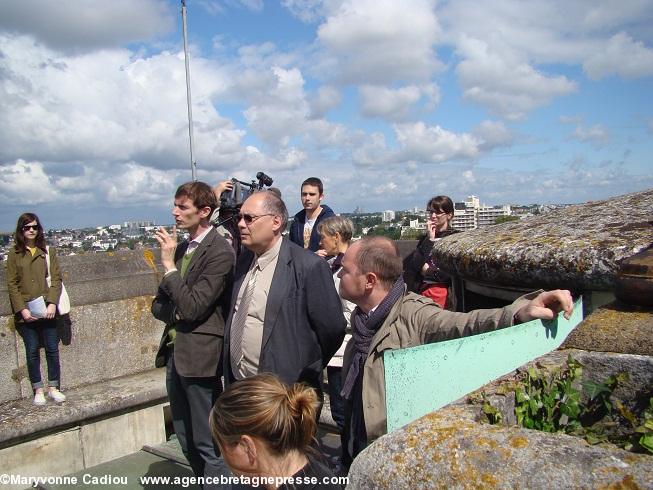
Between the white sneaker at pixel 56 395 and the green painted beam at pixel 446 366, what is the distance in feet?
13.6

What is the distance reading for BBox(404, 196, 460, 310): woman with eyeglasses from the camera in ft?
14.1

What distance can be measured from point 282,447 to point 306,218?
364 cm

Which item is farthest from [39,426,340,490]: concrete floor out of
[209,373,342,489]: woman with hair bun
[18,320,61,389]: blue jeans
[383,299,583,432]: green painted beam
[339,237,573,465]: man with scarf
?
[383,299,583,432]: green painted beam

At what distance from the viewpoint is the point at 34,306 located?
Result: 16.9 feet

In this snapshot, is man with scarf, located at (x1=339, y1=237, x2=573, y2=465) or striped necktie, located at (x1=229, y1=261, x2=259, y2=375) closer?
man with scarf, located at (x1=339, y1=237, x2=573, y2=465)

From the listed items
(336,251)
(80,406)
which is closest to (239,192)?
(336,251)

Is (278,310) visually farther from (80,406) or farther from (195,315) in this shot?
(80,406)

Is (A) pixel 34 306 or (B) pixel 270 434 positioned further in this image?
(A) pixel 34 306

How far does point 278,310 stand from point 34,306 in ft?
9.57

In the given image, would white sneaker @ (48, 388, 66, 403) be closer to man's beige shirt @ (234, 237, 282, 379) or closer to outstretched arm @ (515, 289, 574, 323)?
man's beige shirt @ (234, 237, 282, 379)

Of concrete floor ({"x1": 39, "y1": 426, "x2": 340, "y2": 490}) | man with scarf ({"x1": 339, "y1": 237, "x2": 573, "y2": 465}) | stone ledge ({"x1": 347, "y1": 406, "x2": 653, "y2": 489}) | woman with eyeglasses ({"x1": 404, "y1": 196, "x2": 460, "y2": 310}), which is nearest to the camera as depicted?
stone ledge ({"x1": 347, "y1": 406, "x2": 653, "y2": 489})

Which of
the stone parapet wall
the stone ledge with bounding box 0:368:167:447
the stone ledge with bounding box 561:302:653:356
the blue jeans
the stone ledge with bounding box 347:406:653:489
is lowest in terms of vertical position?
the stone ledge with bounding box 0:368:167:447

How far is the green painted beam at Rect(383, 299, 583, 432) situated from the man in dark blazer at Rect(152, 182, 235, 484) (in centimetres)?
197

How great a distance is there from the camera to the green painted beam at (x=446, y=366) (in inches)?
73.7
